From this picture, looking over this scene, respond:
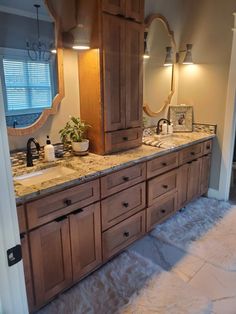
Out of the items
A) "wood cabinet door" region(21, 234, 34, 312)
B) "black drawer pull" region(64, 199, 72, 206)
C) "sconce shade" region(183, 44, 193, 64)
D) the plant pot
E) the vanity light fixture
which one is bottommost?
"wood cabinet door" region(21, 234, 34, 312)

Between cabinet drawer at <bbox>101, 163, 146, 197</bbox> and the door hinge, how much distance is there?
1.11 meters

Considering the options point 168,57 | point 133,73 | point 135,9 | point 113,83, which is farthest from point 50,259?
point 168,57

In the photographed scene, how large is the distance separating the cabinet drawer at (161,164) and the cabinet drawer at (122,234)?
387mm

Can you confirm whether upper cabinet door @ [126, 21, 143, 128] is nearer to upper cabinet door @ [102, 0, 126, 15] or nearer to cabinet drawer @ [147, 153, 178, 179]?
upper cabinet door @ [102, 0, 126, 15]

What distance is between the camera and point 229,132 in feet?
10.1

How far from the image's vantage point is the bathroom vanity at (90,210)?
1.56m

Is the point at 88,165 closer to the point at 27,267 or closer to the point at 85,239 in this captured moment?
the point at 85,239

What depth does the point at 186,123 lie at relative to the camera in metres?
3.32

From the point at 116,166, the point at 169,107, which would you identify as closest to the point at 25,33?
the point at 116,166

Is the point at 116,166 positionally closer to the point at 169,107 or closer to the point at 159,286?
the point at 159,286

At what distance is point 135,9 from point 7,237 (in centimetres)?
213

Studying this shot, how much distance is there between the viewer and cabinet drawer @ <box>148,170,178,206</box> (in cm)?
239

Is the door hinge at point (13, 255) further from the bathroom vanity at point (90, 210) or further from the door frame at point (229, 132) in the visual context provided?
the door frame at point (229, 132)

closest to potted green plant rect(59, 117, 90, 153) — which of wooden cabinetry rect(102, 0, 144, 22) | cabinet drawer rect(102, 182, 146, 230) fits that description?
cabinet drawer rect(102, 182, 146, 230)
